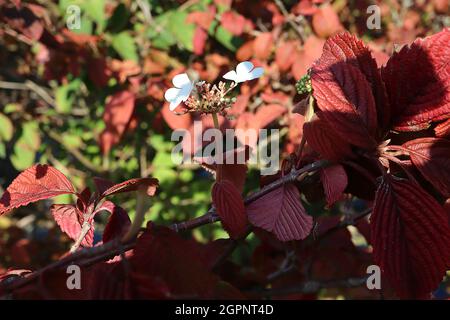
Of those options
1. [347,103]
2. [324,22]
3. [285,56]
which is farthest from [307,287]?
[324,22]

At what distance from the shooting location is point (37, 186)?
69cm

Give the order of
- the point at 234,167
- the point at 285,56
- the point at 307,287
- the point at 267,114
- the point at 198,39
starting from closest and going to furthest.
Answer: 1. the point at 234,167
2. the point at 307,287
3. the point at 267,114
4. the point at 285,56
5. the point at 198,39

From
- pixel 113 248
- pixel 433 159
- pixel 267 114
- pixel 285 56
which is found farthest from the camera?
pixel 285 56

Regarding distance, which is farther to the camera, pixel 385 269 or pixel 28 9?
pixel 28 9

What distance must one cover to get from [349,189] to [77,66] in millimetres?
1255

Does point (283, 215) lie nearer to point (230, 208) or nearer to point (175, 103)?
point (230, 208)

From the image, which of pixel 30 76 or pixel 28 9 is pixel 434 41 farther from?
pixel 30 76

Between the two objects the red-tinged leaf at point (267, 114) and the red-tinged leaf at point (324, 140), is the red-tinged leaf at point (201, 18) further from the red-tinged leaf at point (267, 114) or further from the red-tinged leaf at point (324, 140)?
the red-tinged leaf at point (324, 140)

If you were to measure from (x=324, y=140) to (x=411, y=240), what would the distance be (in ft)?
0.52

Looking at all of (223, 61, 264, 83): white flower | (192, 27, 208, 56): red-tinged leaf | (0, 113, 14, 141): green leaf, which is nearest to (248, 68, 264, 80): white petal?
(223, 61, 264, 83): white flower

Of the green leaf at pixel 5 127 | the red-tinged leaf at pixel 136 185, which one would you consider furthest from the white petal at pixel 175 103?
the green leaf at pixel 5 127
